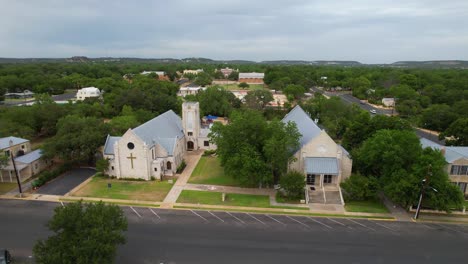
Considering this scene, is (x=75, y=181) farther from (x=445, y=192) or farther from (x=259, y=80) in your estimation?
(x=259, y=80)

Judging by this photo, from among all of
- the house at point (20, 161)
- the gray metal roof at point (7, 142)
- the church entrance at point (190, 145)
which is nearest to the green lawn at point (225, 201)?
the church entrance at point (190, 145)

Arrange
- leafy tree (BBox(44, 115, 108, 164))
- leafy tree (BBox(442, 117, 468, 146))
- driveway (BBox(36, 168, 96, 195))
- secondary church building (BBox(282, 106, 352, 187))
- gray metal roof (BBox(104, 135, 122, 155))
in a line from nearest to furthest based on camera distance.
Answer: secondary church building (BBox(282, 106, 352, 187)) < driveway (BBox(36, 168, 96, 195)) < gray metal roof (BBox(104, 135, 122, 155)) < leafy tree (BBox(44, 115, 108, 164)) < leafy tree (BBox(442, 117, 468, 146))

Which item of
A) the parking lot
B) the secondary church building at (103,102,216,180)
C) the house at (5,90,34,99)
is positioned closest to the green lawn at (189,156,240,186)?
the secondary church building at (103,102,216,180)

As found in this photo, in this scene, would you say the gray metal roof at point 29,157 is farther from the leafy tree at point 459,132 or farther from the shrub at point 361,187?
the leafy tree at point 459,132

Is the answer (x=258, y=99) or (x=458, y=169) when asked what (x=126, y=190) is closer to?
(x=458, y=169)

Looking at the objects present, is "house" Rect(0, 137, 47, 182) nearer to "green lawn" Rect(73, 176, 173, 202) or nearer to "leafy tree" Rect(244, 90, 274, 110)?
"green lawn" Rect(73, 176, 173, 202)

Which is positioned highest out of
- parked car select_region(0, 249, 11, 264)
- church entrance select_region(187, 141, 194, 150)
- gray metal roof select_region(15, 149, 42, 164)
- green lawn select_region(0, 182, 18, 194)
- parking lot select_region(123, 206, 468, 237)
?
gray metal roof select_region(15, 149, 42, 164)
